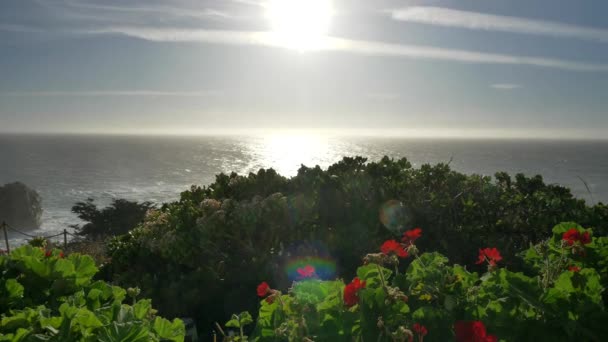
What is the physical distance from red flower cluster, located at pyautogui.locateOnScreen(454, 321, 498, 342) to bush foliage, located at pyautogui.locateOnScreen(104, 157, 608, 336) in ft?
11.8

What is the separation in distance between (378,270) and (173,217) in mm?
4283

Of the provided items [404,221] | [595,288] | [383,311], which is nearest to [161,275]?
[404,221]

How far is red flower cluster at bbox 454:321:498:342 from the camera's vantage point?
206cm

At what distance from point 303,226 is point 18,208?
57.1 meters

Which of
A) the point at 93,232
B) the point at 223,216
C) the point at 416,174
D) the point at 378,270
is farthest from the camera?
the point at 93,232

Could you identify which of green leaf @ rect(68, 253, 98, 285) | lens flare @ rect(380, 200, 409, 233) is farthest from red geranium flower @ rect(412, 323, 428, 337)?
lens flare @ rect(380, 200, 409, 233)

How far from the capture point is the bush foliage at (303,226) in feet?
18.6

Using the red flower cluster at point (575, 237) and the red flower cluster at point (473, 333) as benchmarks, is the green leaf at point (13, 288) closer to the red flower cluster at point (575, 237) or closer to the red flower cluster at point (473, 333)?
the red flower cluster at point (473, 333)

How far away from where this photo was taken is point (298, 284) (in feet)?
8.92

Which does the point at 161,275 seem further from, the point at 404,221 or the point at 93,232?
the point at 93,232

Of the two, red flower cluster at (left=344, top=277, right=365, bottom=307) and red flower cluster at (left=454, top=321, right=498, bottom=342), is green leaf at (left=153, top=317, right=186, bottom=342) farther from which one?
red flower cluster at (left=454, top=321, right=498, bottom=342)

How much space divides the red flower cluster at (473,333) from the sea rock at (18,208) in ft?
197

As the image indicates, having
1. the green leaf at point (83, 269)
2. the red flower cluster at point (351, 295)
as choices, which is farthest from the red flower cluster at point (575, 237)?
the green leaf at point (83, 269)

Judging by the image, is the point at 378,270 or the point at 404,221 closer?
the point at 378,270
